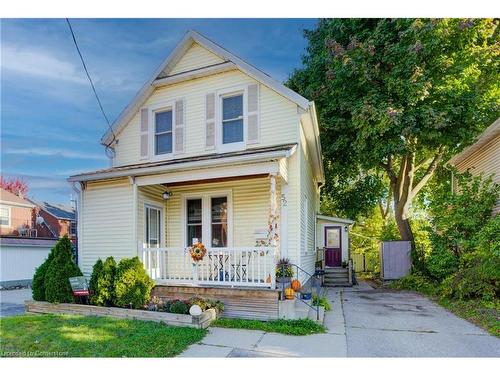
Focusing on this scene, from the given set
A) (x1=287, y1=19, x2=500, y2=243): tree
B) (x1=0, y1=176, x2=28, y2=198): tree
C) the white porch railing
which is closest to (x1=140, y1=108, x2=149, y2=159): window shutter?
the white porch railing

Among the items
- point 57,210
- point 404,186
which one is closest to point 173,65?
point 404,186

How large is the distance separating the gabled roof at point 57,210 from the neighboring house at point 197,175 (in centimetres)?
1551

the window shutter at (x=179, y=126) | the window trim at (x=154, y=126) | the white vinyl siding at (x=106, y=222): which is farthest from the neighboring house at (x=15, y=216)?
the window shutter at (x=179, y=126)

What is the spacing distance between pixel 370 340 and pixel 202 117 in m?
5.89

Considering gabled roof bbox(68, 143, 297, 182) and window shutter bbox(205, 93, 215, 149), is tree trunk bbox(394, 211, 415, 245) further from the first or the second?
window shutter bbox(205, 93, 215, 149)

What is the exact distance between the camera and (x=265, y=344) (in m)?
4.94

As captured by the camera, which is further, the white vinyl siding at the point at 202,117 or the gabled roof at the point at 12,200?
the gabled roof at the point at 12,200

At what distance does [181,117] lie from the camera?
865 cm

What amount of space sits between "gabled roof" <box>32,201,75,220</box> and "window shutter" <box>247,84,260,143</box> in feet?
59.8

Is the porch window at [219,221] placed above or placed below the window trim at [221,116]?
below

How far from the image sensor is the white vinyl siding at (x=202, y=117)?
760 cm

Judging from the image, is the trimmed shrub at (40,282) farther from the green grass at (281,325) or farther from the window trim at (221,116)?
the window trim at (221,116)

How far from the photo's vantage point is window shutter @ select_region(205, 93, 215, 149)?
8234 mm

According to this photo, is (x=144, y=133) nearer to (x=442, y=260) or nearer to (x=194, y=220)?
(x=194, y=220)
